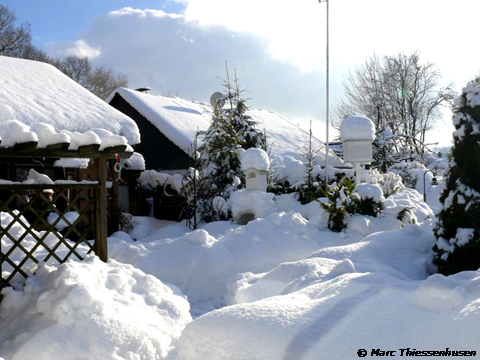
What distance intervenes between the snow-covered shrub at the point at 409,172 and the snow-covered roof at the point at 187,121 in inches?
108

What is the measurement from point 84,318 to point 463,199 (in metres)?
4.58

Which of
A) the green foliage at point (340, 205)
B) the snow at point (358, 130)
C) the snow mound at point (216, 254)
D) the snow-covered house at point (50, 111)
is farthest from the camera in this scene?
the snow at point (358, 130)

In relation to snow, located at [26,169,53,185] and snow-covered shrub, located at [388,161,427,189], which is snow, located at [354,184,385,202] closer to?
snow, located at [26,169,53,185]

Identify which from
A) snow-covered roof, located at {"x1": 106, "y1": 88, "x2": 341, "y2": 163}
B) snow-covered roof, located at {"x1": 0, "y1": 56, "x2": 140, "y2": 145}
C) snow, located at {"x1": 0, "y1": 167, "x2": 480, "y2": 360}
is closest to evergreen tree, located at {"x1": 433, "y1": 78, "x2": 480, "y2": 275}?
snow, located at {"x1": 0, "y1": 167, "x2": 480, "y2": 360}

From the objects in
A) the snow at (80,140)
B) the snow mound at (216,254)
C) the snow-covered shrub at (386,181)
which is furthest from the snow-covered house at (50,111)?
the snow-covered shrub at (386,181)

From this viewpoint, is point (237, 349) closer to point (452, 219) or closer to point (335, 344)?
point (335, 344)

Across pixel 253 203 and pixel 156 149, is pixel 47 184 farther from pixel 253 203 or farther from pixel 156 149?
pixel 156 149

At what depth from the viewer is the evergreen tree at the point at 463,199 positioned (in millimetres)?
5547

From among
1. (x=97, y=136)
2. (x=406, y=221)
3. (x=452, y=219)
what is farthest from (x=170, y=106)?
(x=452, y=219)

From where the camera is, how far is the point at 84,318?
14.5ft

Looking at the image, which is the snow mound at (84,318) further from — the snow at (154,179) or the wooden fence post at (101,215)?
the snow at (154,179)

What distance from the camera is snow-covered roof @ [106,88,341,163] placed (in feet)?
55.4

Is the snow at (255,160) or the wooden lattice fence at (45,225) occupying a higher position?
the snow at (255,160)

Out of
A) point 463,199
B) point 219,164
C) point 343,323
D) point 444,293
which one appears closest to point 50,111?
point 219,164
